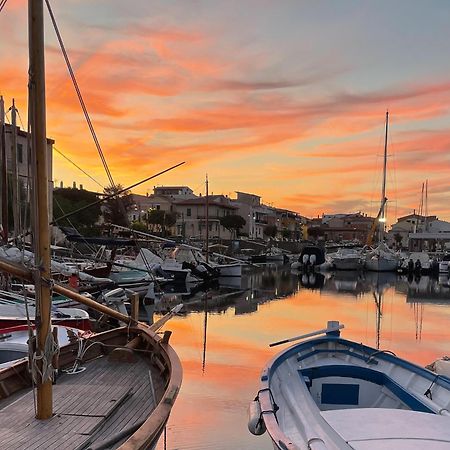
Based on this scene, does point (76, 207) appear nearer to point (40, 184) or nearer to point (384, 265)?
point (384, 265)

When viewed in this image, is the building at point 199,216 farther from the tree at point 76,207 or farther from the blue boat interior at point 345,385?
the blue boat interior at point 345,385

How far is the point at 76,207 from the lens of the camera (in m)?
50.7

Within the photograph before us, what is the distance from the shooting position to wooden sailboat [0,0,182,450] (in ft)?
15.3

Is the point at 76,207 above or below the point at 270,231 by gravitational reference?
above

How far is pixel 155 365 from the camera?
24.9 ft

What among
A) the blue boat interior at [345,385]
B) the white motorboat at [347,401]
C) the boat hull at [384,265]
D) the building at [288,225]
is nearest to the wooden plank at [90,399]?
the white motorboat at [347,401]

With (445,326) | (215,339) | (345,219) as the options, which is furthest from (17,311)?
(345,219)

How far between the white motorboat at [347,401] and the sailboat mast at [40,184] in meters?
2.43

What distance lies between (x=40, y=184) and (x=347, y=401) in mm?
5848

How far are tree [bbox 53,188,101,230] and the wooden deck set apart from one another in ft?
120

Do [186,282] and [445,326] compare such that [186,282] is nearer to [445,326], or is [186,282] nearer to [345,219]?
[445,326]

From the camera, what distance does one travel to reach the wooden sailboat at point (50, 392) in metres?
4.67

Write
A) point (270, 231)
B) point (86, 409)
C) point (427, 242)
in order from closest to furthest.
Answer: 1. point (86, 409)
2. point (427, 242)
3. point (270, 231)

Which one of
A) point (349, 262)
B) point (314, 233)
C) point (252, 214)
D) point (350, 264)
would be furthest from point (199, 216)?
point (314, 233)
